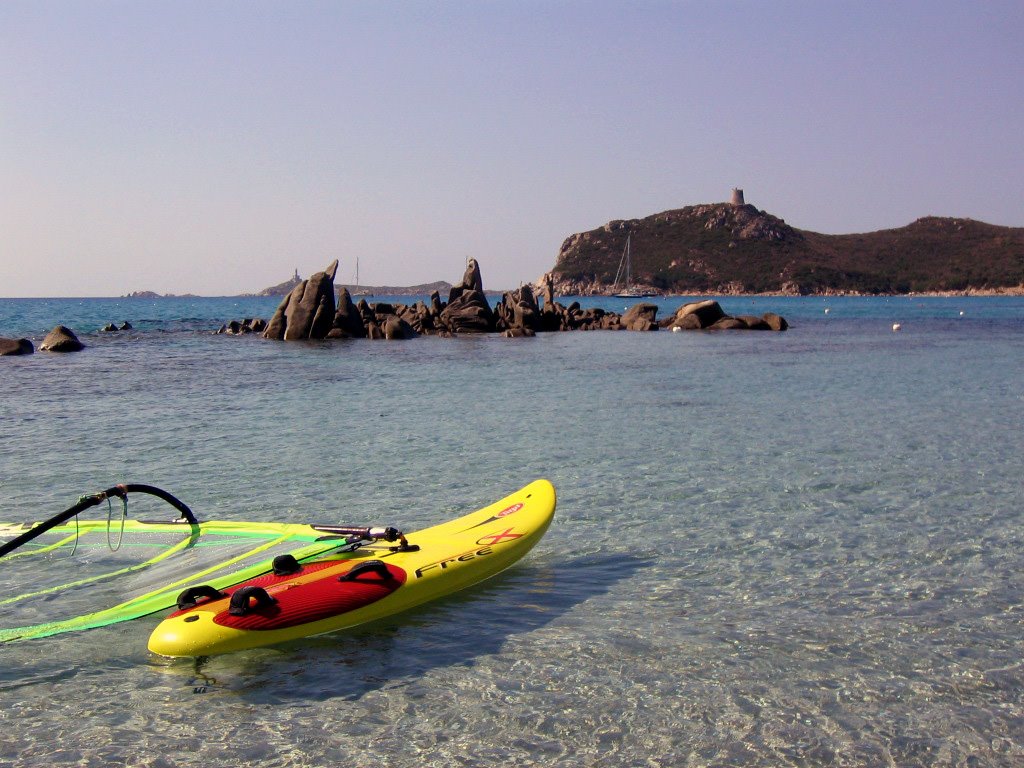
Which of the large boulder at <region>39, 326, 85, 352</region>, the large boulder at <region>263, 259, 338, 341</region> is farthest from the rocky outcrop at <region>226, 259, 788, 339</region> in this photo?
the large boulder at <region>39, 326, 85, 352</region>

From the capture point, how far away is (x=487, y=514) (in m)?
8.86

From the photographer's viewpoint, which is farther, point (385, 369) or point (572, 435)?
point (385, 369)

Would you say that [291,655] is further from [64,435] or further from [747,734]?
[64,435]

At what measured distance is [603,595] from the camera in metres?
7.62

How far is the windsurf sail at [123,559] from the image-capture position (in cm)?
693

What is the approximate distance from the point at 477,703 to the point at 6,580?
491cm

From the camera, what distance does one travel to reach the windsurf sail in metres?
6.93

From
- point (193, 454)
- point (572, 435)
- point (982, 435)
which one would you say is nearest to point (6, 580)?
point (193, 454)

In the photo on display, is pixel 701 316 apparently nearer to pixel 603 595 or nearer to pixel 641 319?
pixel 641 319

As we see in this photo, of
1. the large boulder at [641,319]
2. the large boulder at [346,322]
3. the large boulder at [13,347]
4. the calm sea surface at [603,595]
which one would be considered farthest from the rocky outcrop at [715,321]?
the large boulder at [13,347]

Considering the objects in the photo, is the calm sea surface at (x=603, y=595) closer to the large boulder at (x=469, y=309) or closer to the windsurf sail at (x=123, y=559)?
the windsurf sail at (x=123, y=559)

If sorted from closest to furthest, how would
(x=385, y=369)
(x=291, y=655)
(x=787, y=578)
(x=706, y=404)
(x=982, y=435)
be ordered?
(x=291, y=655)
(x=787, y=578)
(x=982, y=435)
(x=706, y=404)
(x=385, y=369)

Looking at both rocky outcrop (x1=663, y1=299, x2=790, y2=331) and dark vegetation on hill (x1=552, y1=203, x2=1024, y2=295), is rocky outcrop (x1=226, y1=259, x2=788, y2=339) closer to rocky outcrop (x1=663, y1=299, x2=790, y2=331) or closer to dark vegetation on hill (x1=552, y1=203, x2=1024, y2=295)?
rocky outcrop (x1=663, y1=299, x2=790, y2=331)

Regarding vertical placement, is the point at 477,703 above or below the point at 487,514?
below
